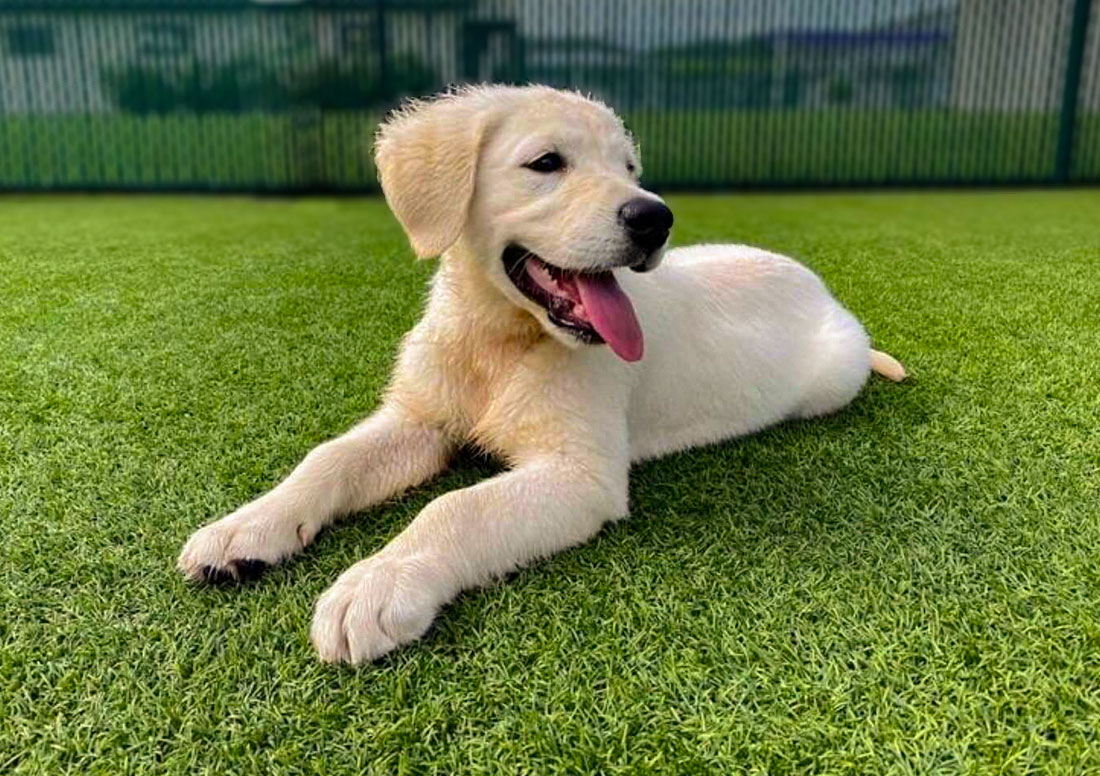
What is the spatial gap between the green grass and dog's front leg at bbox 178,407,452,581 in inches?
270

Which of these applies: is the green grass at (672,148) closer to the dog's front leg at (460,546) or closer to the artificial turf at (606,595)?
the artificial turf at (606,595)

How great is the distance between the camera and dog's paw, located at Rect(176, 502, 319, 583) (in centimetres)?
154

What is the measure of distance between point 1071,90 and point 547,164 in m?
8.81

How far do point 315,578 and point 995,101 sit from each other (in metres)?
9.43

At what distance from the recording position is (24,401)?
2377mm

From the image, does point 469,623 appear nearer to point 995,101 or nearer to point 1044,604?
point 1044,604

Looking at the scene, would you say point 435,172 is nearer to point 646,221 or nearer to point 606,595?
point 646,221

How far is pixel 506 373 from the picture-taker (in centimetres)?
190

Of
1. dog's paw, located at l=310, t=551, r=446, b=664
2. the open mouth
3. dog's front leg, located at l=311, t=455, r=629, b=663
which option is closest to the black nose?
the open mouth

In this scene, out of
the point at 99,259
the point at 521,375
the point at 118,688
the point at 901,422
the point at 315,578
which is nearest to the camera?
the point at 118,688

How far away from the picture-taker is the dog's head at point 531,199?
5.74 feet

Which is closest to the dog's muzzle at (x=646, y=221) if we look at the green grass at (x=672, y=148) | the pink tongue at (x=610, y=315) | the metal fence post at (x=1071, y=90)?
the pink tongue at (x=610, y=315)

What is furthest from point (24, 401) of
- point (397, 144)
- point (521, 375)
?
point (521, 375)

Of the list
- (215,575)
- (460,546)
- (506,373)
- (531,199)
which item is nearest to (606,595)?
(460,546)
